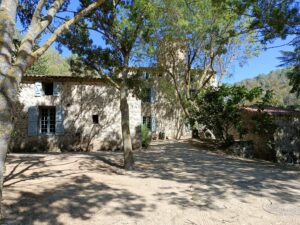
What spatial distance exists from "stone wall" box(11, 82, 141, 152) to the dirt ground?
569 centimetres

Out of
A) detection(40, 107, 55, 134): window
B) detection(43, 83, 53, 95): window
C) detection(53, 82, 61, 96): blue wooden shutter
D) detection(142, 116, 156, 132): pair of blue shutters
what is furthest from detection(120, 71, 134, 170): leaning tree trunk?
detection(142, 116, 156, 132): pair of blue shutters

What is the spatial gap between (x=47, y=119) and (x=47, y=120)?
61 millimetres

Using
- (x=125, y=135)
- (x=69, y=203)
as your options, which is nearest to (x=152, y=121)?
(x=125, y=135)

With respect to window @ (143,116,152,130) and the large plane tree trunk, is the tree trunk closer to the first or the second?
the large plane tree trunk

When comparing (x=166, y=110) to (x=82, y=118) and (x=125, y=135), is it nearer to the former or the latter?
(x=82, y=118)

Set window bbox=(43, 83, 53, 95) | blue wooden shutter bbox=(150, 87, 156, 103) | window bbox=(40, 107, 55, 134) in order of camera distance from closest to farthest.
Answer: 1. window bbox=(40, 107, 55, 134)
2. window bbox=(43, 83, 53, 95)
3. blue wooden shutter bbox=(150, 87, 156, 103)

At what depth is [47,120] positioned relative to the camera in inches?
626

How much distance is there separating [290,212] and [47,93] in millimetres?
14237

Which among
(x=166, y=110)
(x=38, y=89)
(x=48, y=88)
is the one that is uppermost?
(x=48, y=88)

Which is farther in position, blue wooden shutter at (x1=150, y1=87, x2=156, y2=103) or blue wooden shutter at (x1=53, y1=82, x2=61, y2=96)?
blue wooden shutter at (x1=150, y1=87, x2=156, y2=103)

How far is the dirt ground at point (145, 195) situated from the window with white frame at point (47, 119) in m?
6.18

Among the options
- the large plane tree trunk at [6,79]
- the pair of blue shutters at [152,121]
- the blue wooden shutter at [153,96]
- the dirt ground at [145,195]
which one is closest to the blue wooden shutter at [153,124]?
the pair of blue shutters at [152,121]

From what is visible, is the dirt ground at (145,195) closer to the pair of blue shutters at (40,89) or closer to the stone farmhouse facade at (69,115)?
the stone farmhouse facade at (69,115)

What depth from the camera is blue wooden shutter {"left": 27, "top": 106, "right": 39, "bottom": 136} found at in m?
15.2
